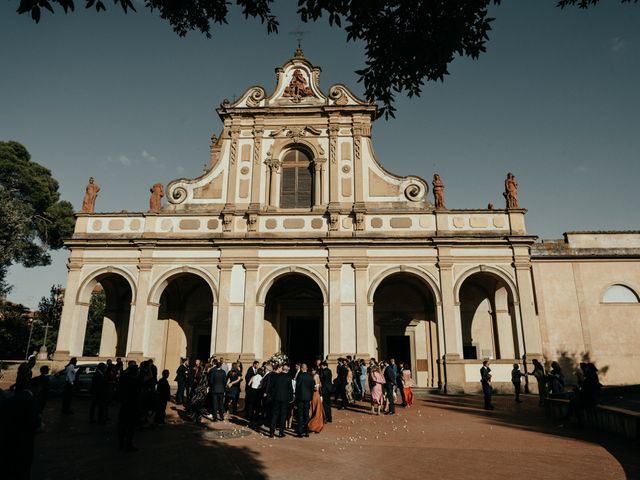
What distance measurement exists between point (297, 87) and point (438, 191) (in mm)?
9694

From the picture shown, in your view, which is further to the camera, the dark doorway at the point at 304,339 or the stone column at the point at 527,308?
the dark doorway at the point at 304,339

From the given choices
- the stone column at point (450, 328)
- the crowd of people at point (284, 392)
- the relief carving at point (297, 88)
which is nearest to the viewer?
the crowd of people at point (284, 392)

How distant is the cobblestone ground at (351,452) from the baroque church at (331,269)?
7920 mm

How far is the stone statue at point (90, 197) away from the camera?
2185 cm

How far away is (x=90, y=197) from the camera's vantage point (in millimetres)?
22031

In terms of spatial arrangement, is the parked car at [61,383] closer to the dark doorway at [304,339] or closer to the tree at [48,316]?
the dark doorway at [304,339]

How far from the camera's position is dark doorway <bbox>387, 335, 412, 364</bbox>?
21.5m

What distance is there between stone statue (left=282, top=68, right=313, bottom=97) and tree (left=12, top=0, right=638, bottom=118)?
17165 millimetres

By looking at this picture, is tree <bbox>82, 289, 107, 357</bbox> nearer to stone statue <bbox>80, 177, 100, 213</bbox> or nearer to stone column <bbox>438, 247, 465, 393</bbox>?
stone statue <bbox>80, 177, 100, 213</bbox>

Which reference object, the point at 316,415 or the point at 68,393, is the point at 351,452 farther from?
the point at 68,393

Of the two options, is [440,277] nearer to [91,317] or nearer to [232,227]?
[232,227]

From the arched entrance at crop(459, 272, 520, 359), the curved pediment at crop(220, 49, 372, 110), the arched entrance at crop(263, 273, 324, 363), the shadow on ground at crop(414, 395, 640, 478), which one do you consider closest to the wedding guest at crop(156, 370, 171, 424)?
the shadow on ground at crop(414, 395, 640, 478)

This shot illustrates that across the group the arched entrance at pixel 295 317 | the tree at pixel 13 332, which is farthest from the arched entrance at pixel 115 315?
the tree at pixel 13 332

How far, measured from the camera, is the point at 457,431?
10422 millimetres
